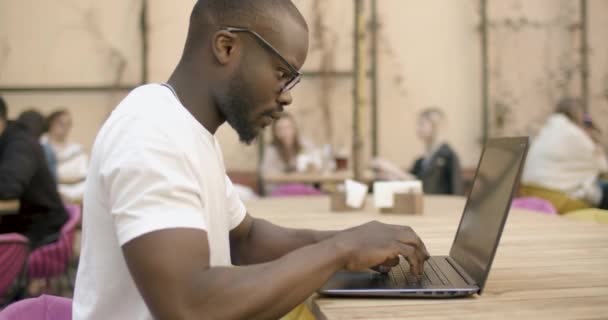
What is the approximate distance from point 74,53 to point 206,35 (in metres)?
6.36

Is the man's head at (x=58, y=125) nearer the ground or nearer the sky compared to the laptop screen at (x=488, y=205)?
nearer the ground

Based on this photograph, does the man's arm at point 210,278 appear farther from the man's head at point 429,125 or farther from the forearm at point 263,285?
the man's head at point 429,125

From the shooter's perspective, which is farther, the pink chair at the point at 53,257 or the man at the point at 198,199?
the pink chair at the point at 53,257

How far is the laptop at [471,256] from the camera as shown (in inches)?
42.2

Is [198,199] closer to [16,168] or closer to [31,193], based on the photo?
[16,168]

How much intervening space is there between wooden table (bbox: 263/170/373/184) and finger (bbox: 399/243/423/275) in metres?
3.91

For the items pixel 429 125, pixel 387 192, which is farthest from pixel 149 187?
pixel 429 125

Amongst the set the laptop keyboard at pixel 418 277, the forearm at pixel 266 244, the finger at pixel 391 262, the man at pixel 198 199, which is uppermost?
the man at pixel 198 199

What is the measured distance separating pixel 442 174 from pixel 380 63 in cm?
254

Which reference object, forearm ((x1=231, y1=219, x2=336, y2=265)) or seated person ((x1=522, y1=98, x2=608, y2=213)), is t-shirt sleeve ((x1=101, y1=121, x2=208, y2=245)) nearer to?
forearm ((x1=231, y1=219, x2=336, y2=265))

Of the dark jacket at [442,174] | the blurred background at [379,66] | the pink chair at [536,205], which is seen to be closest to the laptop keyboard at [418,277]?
the pink chair at [536,205]

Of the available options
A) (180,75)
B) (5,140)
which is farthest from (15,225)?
(180,75)

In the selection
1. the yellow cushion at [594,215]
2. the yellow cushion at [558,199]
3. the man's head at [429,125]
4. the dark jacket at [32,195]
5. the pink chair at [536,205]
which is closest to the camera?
the yellow cushion at [594,215]

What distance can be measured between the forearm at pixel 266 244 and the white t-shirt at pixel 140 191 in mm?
283
